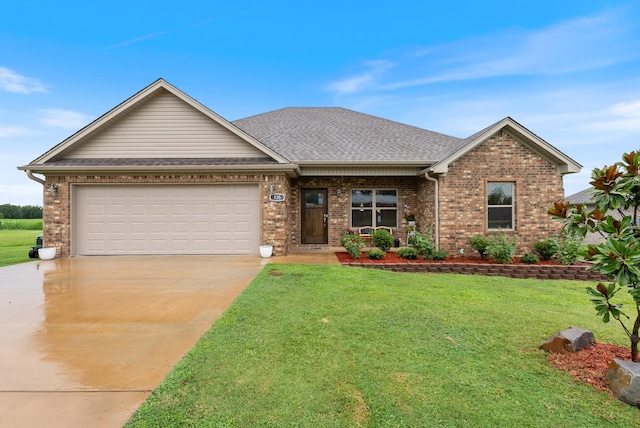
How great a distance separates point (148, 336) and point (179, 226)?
7448mm

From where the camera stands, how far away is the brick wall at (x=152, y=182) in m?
10.4

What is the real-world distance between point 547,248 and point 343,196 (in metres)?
7.10

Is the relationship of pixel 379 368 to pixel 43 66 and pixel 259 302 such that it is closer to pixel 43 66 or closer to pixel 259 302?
pixel 259 302

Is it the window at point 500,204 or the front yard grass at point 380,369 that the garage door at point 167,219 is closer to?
the front yard grass at point 380,369

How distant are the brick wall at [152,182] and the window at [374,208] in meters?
3.40

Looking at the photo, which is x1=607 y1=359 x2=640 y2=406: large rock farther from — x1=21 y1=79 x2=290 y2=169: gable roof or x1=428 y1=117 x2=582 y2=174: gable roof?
x1=21 y1=79 x2=290 y2=169: gable roof

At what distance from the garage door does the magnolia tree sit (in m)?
9.07

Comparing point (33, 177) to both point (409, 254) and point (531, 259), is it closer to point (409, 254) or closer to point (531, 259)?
point (409, 254)

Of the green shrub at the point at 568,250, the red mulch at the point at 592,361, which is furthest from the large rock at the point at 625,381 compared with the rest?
the green shrub at the point at 568,250

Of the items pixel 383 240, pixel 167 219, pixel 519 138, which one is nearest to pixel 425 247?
pixel 383 240

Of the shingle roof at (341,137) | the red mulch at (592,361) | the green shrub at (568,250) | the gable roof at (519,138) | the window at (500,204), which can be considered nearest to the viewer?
the red mulch at (592,361)

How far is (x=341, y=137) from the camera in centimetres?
1366

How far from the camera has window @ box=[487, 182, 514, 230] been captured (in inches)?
415

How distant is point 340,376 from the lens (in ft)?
9.34
